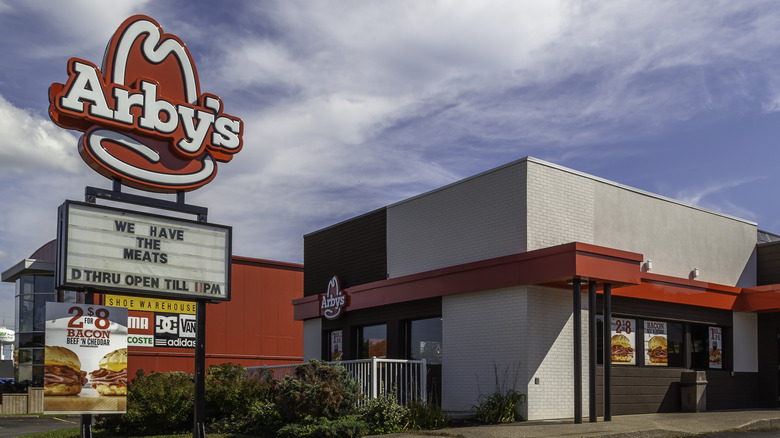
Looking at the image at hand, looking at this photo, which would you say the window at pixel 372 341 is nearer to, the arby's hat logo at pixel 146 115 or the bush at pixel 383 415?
the bush at pixel 383 415

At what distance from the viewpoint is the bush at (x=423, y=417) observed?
15312 millimetres

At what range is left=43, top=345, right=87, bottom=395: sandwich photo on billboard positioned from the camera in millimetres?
11719

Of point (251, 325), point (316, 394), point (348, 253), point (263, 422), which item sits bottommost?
point (263, 422)

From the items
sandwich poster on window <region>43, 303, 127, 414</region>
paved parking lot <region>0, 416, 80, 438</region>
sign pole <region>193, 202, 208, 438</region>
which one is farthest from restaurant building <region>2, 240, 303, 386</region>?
sandwich poster on window <region>43, 303, 127, 414</region>

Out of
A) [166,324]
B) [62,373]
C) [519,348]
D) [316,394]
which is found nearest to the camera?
[62,373]

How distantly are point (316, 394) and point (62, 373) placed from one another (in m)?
4.70

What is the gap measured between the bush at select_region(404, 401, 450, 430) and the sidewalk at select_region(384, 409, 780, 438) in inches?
37.6

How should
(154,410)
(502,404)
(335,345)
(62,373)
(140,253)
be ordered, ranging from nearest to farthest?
(62,373), (140,253), (502,404), (154,410), (335,345)

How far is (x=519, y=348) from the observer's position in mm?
16516

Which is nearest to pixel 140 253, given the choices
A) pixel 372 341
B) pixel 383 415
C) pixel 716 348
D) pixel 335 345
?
pixel 383 415

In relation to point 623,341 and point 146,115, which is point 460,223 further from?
point 146,115

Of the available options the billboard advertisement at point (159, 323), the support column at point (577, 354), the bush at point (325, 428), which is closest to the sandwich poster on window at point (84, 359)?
the bush at point (325, 428)

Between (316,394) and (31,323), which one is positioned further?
(31,323)

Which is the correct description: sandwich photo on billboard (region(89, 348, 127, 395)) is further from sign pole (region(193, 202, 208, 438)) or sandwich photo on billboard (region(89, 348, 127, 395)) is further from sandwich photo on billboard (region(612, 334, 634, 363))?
sandwich photo on billboard (region(612, 334, 634, 363))
